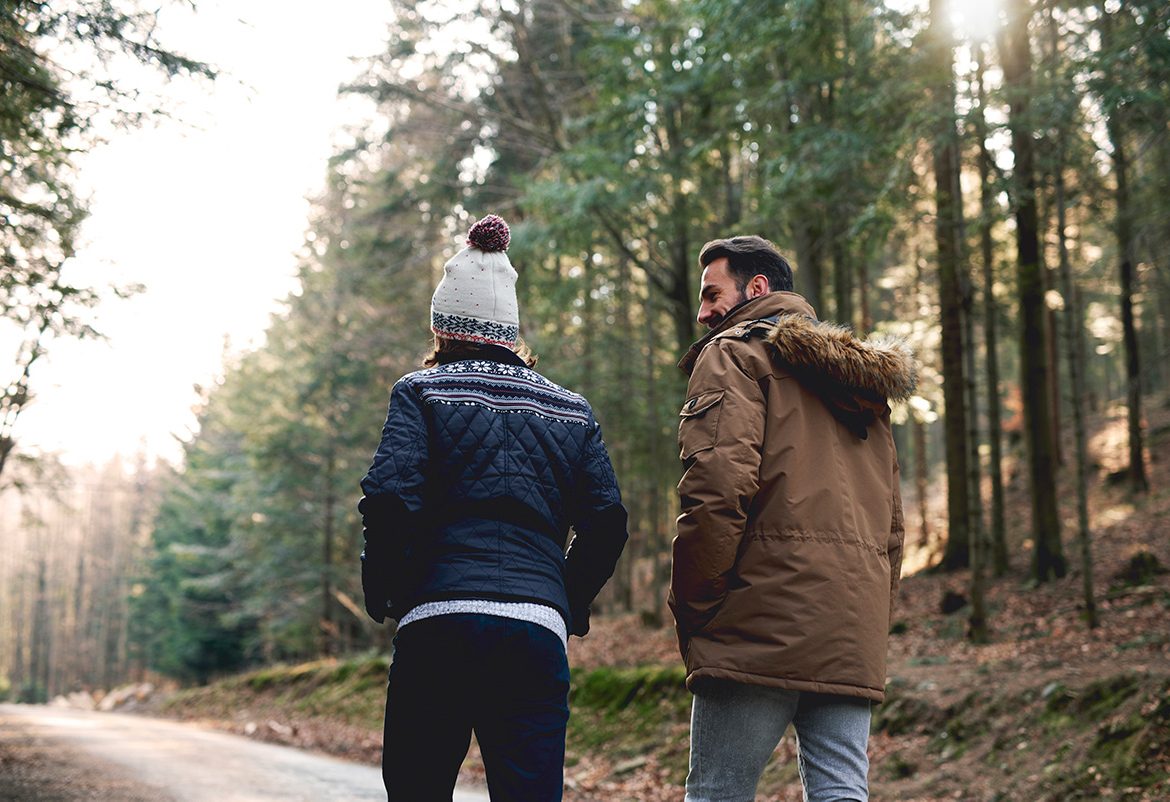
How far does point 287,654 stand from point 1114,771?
114 feet

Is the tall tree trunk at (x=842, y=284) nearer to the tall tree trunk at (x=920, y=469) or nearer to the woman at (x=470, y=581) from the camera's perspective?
the tall tree trunk at (x=920, y=469)

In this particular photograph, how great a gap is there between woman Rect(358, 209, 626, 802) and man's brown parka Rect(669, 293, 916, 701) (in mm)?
405

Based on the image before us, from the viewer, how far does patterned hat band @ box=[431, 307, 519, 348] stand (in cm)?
307

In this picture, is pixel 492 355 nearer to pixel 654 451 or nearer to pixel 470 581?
pixel 470 581

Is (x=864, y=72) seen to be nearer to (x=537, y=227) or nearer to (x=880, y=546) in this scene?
(x=537, y=227)

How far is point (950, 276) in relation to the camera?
14.6m

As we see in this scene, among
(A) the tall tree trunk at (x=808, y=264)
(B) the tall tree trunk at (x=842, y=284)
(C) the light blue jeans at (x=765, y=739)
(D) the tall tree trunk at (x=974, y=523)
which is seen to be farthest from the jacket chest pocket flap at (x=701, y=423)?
(B) the tall tree trunk at (x=842, y=284)

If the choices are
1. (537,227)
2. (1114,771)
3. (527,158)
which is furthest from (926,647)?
(527,158)

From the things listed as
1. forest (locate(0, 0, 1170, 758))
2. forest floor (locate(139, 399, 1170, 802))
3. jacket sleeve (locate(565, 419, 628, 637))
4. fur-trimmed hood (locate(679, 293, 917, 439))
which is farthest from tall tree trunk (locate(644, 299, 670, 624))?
jacket sleeve (locate(565, 419, 628, 637))

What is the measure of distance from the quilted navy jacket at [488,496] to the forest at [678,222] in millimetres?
5077

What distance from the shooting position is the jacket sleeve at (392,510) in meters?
2.65

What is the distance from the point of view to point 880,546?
308 cm

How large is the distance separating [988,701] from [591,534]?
20.7 ft

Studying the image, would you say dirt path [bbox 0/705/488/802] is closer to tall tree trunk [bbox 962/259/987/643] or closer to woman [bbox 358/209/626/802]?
tall tree trunk [bbox 962/259/987/643]
